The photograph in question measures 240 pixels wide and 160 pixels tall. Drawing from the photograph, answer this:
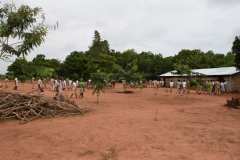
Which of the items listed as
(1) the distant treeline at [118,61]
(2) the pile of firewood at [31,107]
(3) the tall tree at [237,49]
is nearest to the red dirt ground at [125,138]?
(2) the pile of firewood at [31,107]

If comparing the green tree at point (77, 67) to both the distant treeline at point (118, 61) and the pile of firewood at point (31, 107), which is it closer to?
the distant treeline at point (118, 61)

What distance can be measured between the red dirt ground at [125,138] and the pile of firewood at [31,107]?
2.65 feet

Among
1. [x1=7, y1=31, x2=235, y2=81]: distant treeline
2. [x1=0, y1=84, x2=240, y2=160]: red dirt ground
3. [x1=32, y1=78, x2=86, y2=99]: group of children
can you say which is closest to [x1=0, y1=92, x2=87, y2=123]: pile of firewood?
[x1=0, y1=84, x2=240, y2=160]: red dirt ground

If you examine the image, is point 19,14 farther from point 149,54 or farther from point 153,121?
point 149,54

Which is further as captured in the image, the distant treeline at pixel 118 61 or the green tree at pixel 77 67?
the green tree at pixel 77 67

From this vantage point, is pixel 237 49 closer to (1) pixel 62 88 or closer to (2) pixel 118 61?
(1) pixel 62 88

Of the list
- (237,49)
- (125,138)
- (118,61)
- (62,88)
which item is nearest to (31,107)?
(125,138)

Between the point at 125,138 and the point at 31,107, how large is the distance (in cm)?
730

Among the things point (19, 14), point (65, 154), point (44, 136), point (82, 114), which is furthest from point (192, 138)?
point (82, 114)

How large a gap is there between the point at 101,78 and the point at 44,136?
12.6 m

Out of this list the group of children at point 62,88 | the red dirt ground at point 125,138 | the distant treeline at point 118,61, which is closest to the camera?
the red dirt ground at point 125,138

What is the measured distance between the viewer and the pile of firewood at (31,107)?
57.0 feet

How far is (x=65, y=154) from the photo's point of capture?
10.4 metres

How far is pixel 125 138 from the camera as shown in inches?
477
